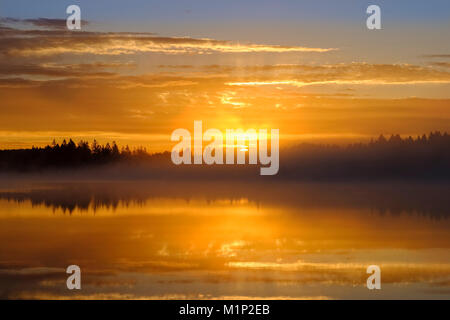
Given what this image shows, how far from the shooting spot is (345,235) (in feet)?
78.0

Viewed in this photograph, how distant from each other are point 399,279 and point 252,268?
11.0ft

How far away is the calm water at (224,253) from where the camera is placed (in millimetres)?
15758

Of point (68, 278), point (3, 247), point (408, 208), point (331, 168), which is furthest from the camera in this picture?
point (331, 168)

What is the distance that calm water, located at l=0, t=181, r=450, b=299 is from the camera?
15.8m

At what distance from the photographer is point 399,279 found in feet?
54.7

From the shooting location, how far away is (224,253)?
66.1 feet
